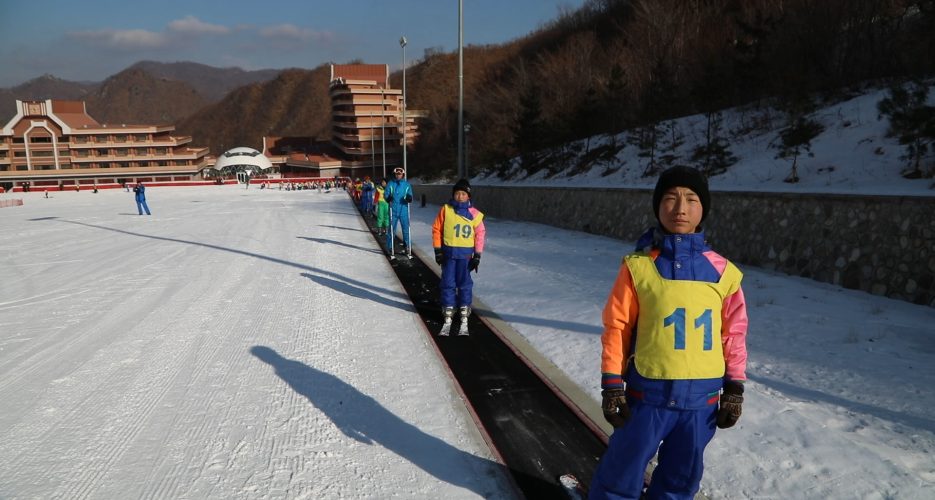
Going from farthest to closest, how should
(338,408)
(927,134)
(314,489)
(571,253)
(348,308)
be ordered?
1. (571,253)
2. (927,134)
3. (348,308)
4. (338,408)
5. (314,489)

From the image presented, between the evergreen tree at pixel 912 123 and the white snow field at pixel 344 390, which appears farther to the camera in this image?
the evergreen tree at pixel 912 123

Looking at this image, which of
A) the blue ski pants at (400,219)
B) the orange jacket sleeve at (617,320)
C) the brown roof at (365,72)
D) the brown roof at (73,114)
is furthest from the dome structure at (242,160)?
the orange jacket sleeve at (617,320)

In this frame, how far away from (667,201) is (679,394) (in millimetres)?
819

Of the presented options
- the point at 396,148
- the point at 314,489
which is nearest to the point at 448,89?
the point at 396,148

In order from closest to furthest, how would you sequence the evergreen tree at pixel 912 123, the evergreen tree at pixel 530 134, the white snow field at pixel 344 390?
the white snow field at pixel 344 390 → the evergreen tree at pixel 912 123 → the evergreen tree at pixel 530 134

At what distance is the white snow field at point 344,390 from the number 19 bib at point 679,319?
116 centimetres

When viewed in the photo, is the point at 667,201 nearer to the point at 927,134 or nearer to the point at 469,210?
the point at 469,210

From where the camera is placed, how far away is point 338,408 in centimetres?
384

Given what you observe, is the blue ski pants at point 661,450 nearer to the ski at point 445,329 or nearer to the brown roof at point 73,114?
the ski at point 445,329

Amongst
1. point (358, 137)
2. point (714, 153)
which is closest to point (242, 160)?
point (358, 137)

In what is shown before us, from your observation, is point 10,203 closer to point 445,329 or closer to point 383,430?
point 445,329

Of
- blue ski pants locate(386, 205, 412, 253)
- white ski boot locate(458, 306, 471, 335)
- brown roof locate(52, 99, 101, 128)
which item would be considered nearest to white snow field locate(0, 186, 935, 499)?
white ski boot locate(458, 306, 471, 335)

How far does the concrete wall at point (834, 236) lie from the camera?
5883 millimetres

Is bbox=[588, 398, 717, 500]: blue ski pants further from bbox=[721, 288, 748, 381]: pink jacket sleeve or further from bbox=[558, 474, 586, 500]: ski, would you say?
bbox=[558, 474, 586, 500]: ski
